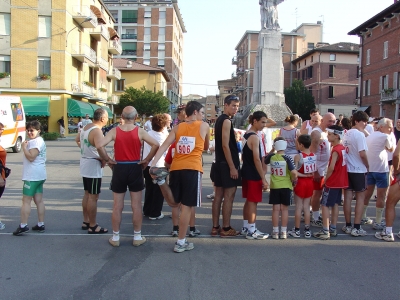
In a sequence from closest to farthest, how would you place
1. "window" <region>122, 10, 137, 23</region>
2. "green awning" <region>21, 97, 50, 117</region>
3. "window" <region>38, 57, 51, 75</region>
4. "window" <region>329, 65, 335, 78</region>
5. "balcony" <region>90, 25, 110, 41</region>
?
"green awning" <region>21, 97, 50, 117</region>, "window" <region>38, 57, 51, 75</region>, "balcony" <region>90, 25, 110, 41</region>, "window" <region>329, 65, 335, 78</region>, "window" <region>122, 10, 137, 23</region>

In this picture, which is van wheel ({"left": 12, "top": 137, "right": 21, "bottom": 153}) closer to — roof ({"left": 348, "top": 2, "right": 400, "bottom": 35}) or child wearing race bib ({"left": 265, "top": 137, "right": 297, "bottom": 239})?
child wearing race bib ({"left": 265, "top": 137, "right": 297, "bottom": 239})

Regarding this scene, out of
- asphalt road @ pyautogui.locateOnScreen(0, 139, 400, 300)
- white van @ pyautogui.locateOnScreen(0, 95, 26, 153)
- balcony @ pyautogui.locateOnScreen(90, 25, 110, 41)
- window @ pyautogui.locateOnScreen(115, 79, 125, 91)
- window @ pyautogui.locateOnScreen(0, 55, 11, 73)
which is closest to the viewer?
asphalt road @ pyautogui.locateOnScreen(0, 139, 400, 300)

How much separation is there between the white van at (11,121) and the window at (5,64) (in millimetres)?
17628

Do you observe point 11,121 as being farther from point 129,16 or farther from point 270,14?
point 129,16

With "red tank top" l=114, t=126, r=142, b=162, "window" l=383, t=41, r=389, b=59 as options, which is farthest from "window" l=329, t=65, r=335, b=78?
"red tank top" l=114, t=126, r=142, b=162

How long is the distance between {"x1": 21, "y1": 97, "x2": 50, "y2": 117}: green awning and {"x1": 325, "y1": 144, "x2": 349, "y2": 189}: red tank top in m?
32.2

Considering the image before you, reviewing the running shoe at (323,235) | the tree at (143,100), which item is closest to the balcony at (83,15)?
the tree at (143,100)

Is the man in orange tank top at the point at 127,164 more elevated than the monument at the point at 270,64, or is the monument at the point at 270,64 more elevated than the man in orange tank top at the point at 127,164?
the monument at the point at 270,64

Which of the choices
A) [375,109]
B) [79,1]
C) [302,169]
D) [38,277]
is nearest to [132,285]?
[38,277]

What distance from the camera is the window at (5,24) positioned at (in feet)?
110

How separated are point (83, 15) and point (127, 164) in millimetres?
36397

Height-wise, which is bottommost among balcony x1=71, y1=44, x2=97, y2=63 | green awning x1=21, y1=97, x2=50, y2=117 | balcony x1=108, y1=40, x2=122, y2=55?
green awning x1=21, y1=97, x2=50, y2=117

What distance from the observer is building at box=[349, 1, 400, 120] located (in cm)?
3788

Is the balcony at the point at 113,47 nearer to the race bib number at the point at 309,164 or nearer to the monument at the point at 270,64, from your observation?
the monument at the point at 270,64
